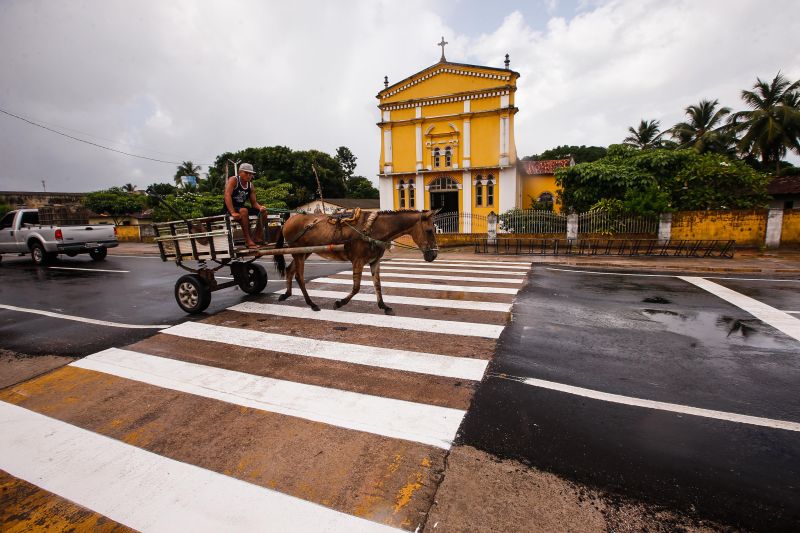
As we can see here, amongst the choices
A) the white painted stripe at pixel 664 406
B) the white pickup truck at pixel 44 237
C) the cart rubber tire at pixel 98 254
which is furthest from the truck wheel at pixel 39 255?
the white painted stripe at pixel 664 406

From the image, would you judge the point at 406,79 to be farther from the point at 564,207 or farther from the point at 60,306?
the point at 60,306

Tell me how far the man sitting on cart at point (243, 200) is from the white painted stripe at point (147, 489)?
3.85m

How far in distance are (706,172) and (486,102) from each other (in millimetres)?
14857

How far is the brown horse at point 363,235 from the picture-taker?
591 cm

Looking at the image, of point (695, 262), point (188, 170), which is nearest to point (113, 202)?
point (188, 170)

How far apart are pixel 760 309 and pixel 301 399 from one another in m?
7.74

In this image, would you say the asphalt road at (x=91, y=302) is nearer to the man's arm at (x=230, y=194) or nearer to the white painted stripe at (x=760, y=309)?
the man's arm at (x=230, y=194)

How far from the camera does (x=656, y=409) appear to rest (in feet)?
10.3

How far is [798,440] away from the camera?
8.87 feet

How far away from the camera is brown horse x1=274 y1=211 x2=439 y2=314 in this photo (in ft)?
19.4

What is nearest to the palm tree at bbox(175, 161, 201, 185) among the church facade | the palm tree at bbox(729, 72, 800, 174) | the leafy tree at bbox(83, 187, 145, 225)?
the leafy tree at bbox(83, 187, 145, 225)

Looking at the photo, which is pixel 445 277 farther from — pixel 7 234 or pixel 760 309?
pixel 7 234

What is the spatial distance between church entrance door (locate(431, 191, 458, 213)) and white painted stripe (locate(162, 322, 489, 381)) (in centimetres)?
2432

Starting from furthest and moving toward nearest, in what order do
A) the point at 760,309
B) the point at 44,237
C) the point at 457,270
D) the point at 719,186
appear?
the point at 719,186
the point at 44,237
the point at 457,270
the point at 760,309
